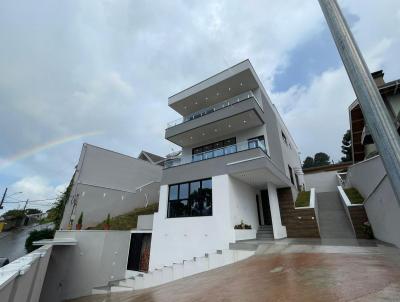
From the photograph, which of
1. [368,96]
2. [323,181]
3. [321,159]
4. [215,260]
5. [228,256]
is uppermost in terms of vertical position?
[321,159]

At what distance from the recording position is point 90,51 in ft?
40.3

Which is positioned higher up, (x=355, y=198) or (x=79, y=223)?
(x=355, y=198)

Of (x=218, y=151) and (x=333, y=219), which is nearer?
(x=218, y=151)

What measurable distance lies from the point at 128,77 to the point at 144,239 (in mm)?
11585

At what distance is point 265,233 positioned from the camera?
1252 centimetres

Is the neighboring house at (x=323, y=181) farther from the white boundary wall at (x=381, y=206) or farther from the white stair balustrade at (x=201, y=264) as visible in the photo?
the white stair balustrade at (x=201, y=264)

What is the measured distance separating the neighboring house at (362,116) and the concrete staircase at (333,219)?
4669 mm

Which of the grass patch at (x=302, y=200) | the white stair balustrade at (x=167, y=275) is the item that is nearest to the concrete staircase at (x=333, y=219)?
the grass patch at (x=302, y=200)

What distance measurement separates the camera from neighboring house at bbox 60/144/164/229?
601 inches

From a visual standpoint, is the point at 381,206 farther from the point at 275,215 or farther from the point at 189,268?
the point at 189,268

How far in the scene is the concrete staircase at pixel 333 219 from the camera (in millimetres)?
11507

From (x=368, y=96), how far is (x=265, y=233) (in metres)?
12.3

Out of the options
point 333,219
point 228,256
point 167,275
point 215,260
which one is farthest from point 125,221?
point 333,219

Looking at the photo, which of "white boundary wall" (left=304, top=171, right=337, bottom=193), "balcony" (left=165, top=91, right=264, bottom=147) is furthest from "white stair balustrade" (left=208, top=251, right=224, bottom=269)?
"white boundary wall" (left=304, top=171, right=337, bottom=193)
